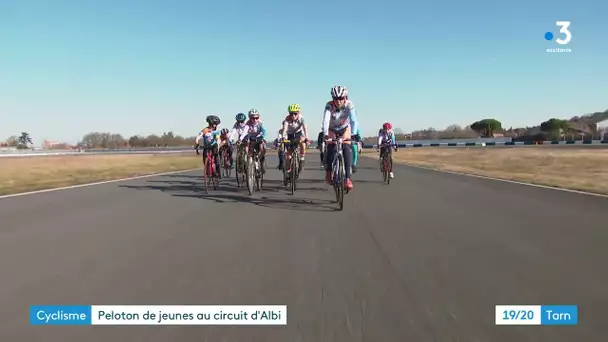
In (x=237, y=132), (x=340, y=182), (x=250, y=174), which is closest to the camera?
(x=340, y=182)

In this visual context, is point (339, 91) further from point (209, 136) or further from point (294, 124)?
point (209, 136)

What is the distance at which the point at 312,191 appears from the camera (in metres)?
13.5

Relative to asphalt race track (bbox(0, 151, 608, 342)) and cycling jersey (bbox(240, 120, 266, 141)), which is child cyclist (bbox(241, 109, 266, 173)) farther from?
asphalt race track (bbox(0, 151, 608, 342))

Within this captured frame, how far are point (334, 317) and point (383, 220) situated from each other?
4739 millimetres

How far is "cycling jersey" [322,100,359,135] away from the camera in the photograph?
10.1 m

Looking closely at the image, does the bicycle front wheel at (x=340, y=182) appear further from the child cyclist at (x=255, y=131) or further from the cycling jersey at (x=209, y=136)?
the cycling jersey at (x=209, y=136)

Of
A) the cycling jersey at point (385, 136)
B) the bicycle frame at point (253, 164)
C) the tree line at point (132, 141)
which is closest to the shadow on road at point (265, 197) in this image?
the bicycle frame at point (253, 164)

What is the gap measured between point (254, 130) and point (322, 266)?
8.62 metres

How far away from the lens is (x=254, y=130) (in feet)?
44.2

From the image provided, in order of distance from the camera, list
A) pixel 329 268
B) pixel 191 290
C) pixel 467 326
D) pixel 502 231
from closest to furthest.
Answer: pixel 467 326
pixel 191 290
pixel 329 268
pixel 502 231

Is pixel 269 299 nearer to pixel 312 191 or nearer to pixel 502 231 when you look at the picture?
pixel 502 231

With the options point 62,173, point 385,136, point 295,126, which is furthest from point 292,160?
point 62,173

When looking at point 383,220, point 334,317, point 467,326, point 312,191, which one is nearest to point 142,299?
point 334,317

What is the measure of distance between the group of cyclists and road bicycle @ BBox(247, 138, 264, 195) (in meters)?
0.04
